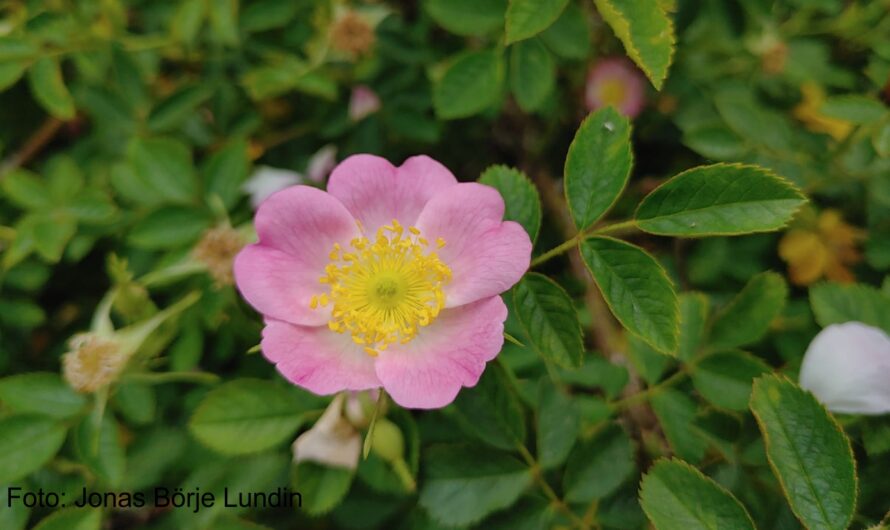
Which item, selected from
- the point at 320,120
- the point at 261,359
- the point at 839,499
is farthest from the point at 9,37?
the point at 839,499

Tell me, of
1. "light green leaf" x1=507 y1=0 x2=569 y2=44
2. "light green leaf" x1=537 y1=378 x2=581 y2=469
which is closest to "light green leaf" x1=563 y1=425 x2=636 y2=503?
"light green leaf" x1=537 y1=378 x2=581 y2=469

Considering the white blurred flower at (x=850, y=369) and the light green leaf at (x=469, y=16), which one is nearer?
the white blurred flower at (x=850, y=369)

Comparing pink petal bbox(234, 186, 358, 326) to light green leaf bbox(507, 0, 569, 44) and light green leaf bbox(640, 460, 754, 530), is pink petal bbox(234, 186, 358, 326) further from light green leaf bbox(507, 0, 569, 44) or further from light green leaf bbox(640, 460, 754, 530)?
light green leaf bbox(640, 460, 754, 530)

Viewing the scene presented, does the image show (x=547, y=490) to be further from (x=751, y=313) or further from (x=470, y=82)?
(x=470, y=82)

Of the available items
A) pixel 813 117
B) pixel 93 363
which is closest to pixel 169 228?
pixel 93 363

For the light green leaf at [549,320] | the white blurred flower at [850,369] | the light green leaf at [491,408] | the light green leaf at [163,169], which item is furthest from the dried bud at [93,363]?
the white blurred flower at [850,369]

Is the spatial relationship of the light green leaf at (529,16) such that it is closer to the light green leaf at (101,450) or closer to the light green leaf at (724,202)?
the light green leaf at (724,202)
